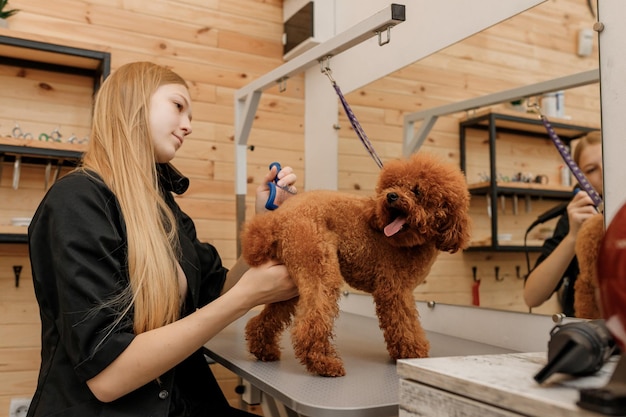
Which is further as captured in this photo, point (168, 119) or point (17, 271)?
point (17, 271)

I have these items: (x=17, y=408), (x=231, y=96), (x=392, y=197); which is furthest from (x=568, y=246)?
(x=17, y=408)

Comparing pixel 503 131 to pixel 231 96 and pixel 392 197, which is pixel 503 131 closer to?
pixel 392 197

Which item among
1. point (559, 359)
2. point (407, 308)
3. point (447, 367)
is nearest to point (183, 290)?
point (407, 308)

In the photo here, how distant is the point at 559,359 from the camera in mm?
468

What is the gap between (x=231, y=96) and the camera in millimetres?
2156

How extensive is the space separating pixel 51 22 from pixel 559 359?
198 centimetres

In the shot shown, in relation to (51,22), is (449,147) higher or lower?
lower

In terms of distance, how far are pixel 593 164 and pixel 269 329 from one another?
2.39ft

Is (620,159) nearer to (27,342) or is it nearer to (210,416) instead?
(210,416)

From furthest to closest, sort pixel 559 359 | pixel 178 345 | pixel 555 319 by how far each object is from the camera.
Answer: pixel 555 319, pixel 178 345, pixel 559 359

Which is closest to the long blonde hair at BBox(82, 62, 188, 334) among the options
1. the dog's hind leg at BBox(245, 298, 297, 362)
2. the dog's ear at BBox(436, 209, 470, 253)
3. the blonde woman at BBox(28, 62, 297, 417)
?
the blonde woman at BBox(28, 62, 297, 417)

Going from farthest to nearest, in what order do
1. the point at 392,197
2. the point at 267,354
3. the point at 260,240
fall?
the point at 267,354
the point at 260,240
the point at 392,197

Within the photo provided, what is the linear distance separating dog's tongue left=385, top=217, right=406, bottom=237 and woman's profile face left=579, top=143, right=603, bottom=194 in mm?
461

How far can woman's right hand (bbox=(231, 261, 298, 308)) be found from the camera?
919mm
